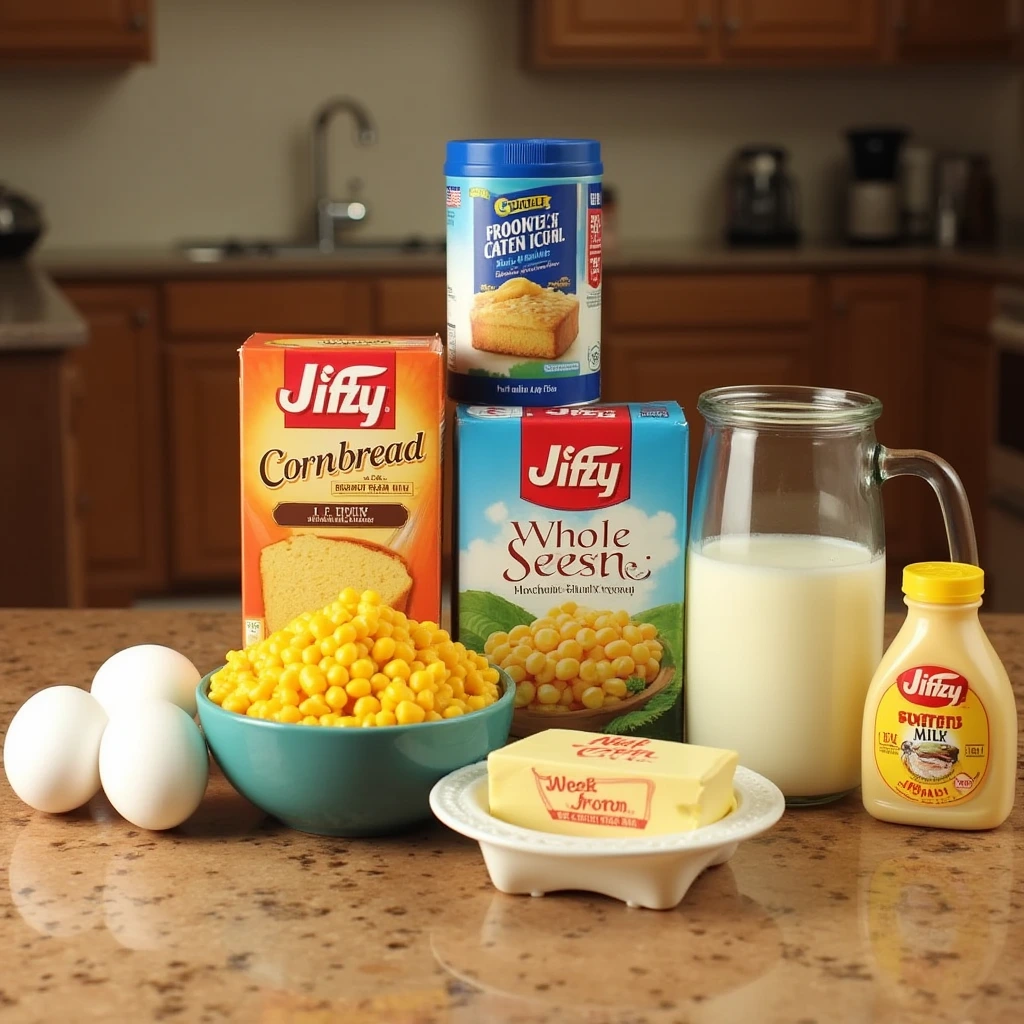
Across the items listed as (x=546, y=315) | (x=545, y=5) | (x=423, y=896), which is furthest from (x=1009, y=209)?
(x=423, y=896)

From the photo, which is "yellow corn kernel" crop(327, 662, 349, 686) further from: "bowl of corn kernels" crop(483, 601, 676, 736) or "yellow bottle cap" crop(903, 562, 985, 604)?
"yellow bottle cap" crop(903, 562, 985, 604)

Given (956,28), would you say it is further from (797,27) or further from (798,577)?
(798,577)

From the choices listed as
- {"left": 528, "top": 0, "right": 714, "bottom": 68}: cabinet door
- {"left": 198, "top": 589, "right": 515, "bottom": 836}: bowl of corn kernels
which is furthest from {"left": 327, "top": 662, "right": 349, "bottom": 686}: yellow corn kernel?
{"left": 528, "top": 0, "right": 714, "bottom": 68}: cabinet door

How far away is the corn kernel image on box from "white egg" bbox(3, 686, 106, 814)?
14 centimetres

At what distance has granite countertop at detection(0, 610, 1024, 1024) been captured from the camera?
26.1 inches

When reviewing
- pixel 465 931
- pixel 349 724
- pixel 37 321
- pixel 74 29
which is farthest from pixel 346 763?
pixel 74 29

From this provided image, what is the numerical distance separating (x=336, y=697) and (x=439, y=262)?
3113 mm

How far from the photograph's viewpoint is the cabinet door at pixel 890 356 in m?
4.05

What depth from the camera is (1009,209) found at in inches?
185

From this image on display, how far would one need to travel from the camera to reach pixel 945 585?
0.84 m

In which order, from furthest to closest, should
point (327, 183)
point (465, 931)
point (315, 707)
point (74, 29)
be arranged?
1. point (327, 183)
2. point (74, 29)
3. point (315, 707)
4. point (465, 931)

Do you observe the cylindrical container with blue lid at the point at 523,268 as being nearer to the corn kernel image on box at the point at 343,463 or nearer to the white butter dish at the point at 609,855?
the corn kernel image on box at the point at 343,463

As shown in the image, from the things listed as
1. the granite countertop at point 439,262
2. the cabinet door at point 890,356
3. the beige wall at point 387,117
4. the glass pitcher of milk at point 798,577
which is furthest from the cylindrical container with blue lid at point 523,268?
the beige wall at point 387,117

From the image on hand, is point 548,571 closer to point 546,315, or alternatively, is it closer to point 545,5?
point 546,315
